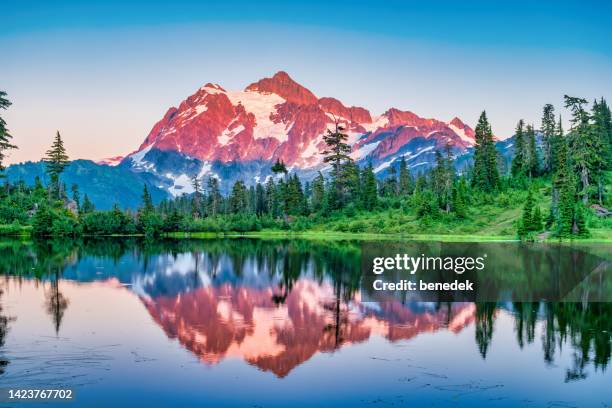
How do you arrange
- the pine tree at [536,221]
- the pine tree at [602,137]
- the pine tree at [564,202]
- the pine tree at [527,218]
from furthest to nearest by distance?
the pine tree at [602,137], the pine tree at [536,221], the pine tree at [527,218], the pine tree at [564,202]

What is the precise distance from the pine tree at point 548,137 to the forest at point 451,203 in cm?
20

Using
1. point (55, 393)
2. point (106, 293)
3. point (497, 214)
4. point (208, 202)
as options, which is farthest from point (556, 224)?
point (208, 202)

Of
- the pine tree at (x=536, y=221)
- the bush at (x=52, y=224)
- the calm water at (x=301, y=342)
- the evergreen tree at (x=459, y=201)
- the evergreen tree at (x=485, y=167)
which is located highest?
the evergreen tree at (x=485, y=167)

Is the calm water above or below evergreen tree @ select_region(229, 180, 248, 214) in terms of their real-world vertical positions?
below

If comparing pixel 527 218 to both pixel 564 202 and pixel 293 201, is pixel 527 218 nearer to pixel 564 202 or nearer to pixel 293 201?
pixel 564 202

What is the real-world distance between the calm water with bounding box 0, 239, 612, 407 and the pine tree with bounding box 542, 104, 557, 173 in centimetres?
7530

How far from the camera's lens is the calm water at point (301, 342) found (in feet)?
66.5

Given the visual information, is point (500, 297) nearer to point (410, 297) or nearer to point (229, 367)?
point (410, 297)

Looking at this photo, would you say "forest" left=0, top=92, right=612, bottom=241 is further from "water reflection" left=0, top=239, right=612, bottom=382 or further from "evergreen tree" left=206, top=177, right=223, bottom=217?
"water reflection" left=0, top=239, right=612, bottom=382

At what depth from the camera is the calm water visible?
20.3 m

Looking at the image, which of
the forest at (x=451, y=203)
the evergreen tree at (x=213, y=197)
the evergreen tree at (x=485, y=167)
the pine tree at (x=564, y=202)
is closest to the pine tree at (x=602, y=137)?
the forest at (x=451, y=203)

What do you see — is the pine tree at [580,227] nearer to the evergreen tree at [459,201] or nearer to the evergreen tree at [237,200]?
the evergreen tree at [459,201]

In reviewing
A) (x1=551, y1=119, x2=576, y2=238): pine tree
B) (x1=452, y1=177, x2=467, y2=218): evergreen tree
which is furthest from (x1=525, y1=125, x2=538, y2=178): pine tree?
(x1=551, y1=119, x2=576, y2=238): pine tree

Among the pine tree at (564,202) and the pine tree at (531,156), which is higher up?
the pine tree at (531,156)
